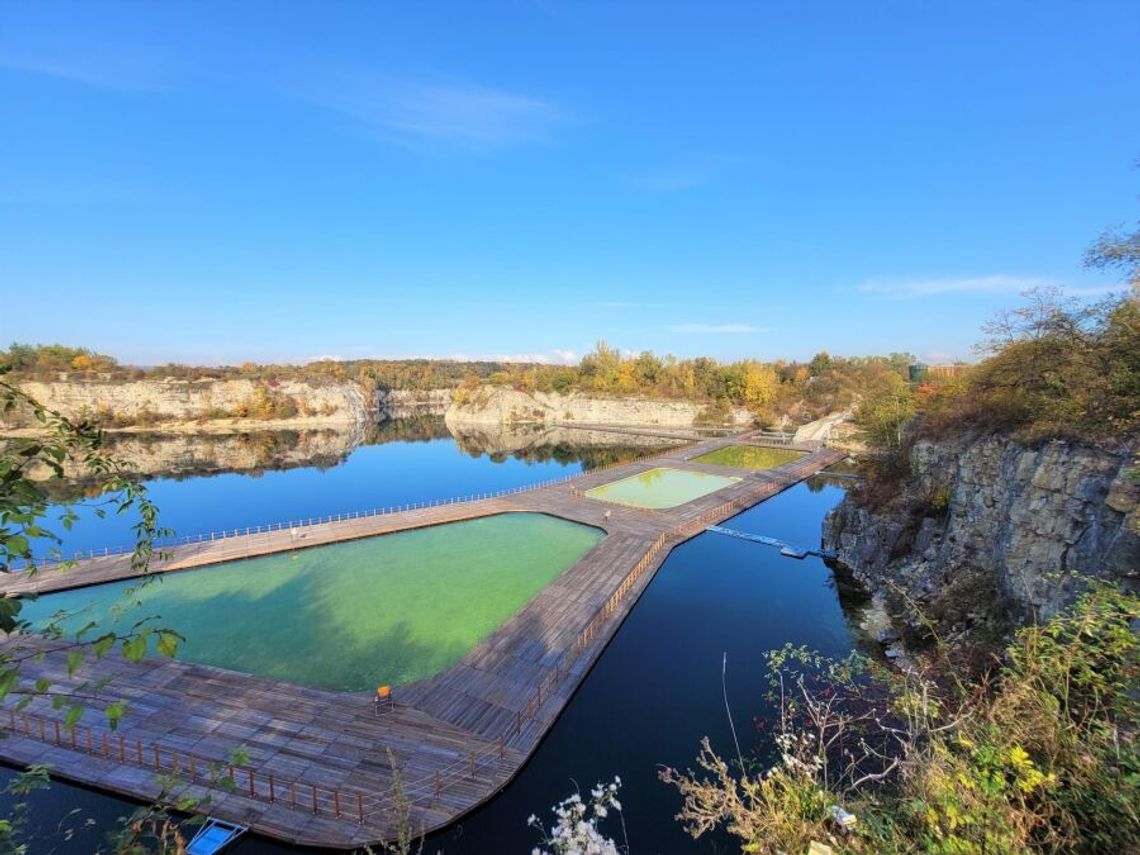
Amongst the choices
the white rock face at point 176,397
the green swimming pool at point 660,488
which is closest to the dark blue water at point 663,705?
the green swimming pool at point 660,488

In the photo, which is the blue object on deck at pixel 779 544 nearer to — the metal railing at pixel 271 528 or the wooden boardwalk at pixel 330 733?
the wooden boardwalk at pixel 330 733

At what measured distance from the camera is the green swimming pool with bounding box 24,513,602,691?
15523 millimetres

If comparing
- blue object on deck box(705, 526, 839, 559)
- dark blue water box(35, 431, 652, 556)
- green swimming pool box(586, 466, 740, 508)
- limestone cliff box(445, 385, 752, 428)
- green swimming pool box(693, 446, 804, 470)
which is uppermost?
limestone cliff box(445, 385, 752, 428)

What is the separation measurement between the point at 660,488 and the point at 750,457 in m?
16.6

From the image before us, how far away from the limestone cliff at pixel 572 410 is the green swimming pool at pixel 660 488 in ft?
113

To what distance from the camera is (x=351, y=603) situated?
1919cm

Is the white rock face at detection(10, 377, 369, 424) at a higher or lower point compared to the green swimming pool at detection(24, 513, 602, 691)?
higher

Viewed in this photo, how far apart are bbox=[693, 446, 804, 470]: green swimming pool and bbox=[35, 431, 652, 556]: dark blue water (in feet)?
25.6

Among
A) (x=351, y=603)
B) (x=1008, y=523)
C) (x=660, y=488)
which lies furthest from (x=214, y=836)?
(x=660, y=488)

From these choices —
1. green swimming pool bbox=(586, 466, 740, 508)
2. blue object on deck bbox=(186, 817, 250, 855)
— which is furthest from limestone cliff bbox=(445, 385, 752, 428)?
blue object on deck bbox=(186, 817, 250, 855)

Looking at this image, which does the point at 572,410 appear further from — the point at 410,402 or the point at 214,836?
the point at 214,836

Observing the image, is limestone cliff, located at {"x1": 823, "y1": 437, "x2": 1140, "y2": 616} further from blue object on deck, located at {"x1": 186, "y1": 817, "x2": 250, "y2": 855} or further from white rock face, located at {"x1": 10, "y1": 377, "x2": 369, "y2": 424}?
white rock face, located at {"x1": 10, "y1": 377, "x2": 369, "y2": 424}

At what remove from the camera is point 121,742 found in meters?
11.6

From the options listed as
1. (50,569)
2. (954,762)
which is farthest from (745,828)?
(50,569)
